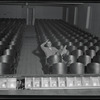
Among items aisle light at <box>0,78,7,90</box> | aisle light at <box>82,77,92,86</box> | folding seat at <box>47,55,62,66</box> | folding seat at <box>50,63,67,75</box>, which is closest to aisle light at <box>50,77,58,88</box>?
aisle light at <box>82,77,92,86</box>

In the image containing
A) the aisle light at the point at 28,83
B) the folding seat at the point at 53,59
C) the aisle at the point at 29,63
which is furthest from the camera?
the aisle at the point at 29,63

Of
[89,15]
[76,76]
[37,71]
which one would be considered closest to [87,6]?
[89,15]

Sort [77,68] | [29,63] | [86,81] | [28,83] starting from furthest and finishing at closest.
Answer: [29,63], [77,68], [86,81], [28,83]

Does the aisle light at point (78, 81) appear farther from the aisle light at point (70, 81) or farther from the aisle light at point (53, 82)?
the aisle light at point (53, 82)

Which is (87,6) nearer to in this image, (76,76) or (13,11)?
(76,76)

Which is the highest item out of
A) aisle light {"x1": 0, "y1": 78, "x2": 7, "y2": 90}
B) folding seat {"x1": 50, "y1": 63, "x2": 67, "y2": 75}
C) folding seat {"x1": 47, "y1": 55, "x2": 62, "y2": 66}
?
folding seat {"x1": 47, "y1": 55, "x2": 62, "y2": 66}

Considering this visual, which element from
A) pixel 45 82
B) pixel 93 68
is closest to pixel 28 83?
pixel 45 82

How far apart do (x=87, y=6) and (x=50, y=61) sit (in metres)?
12.4

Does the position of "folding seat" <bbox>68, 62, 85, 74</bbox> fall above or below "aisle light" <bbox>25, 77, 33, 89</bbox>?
above

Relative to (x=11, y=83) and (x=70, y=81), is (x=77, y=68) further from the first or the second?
(x=11, y=83)

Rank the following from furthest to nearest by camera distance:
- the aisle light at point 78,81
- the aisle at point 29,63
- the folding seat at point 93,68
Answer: the aisle at point 29,63 < the folding seat at point 93,68 < the aisle light at point 78,81

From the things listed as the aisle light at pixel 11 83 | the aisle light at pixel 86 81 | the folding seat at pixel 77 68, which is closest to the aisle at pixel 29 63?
the folding seat at pixel 77 68

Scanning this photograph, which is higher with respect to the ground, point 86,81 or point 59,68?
point 59,68

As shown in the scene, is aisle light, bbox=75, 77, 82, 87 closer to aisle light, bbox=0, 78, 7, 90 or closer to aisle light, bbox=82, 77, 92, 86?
aisle light, bbox=82, 77, 92, 86
